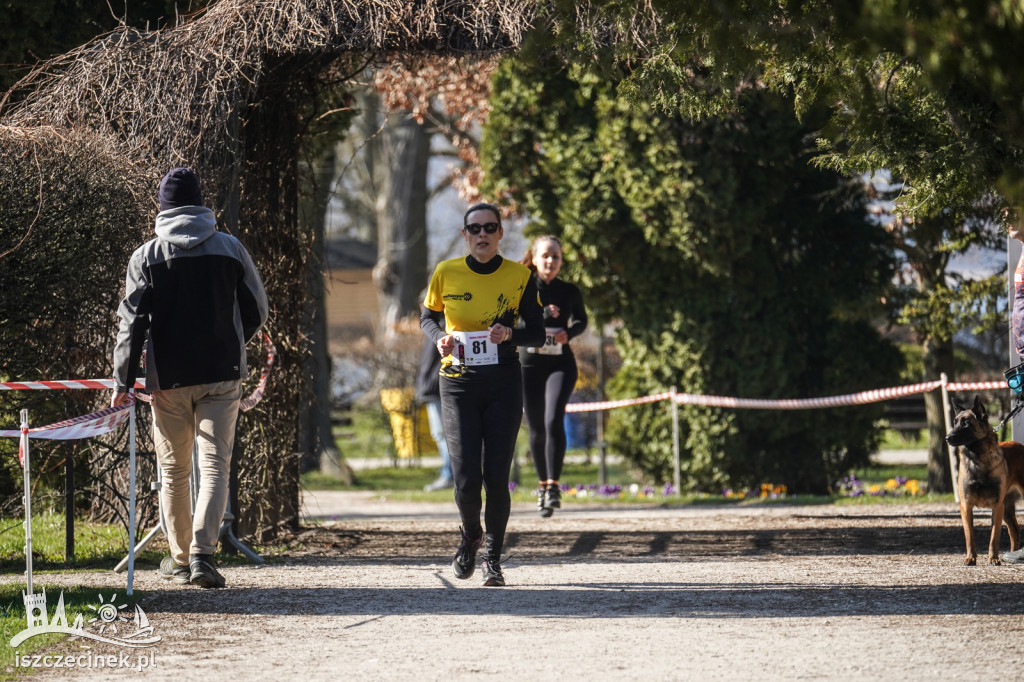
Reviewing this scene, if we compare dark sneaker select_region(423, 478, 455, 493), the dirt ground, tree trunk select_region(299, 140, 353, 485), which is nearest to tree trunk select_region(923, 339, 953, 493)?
the dirt ground

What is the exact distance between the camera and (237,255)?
253 inches

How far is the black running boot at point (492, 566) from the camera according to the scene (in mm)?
6641

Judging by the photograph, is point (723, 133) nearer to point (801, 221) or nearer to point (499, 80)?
point (801, 221)

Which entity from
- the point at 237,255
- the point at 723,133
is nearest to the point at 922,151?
the point at 237,255

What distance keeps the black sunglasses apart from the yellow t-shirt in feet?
0.60

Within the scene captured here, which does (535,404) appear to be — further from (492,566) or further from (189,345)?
(189,345)

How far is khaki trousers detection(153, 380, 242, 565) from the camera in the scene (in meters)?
6.36

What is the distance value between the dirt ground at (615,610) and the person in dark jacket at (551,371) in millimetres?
589

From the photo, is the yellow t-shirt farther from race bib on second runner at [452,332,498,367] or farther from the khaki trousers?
the khaki trousers

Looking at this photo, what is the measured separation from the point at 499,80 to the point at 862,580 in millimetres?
8373

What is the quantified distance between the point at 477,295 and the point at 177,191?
1666 millimetres

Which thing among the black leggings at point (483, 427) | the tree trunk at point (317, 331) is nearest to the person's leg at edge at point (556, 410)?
the tree trunk at point (317, 331)

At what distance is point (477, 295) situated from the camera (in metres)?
6.56

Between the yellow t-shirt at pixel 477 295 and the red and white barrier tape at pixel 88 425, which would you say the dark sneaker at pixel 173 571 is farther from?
the yellow t-shirt at pixel 477 295
